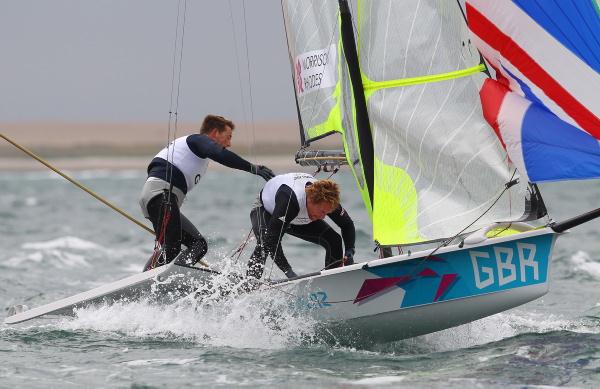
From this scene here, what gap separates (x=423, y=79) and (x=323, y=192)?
97 cm

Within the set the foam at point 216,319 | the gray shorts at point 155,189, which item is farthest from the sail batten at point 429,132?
the gray shorts at point 155,189

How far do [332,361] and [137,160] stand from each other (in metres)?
83.4

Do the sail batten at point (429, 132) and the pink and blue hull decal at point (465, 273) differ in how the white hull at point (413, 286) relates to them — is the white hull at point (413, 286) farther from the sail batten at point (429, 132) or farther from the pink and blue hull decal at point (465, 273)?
the sail batten at point (429, 132)

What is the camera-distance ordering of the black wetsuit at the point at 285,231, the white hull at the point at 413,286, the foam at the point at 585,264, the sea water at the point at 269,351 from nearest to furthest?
the sea water at the point at 269,351, the white hull at the point at 413,286, the black wetsuit at the point at 285,231, the foam at the point at 585,264

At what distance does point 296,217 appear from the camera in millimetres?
6773

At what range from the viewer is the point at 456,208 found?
249 inches

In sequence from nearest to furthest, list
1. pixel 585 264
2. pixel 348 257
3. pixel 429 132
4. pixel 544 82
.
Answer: pixel 544 82
pixel 429 132
pixel 348 257
pixel 585 264

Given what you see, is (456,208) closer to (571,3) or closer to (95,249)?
(571,3)

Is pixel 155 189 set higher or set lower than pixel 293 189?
higher

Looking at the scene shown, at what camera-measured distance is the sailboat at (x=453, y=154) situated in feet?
19.5

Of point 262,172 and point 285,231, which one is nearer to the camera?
point 262,172

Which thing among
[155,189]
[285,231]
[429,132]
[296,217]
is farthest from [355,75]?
[155,189]

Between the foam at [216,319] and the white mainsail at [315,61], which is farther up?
the white mainsail at [315,61]

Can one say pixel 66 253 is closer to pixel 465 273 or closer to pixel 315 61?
pixel 315 61
